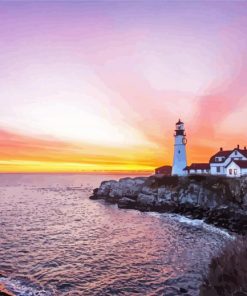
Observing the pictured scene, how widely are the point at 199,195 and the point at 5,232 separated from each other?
36.1m

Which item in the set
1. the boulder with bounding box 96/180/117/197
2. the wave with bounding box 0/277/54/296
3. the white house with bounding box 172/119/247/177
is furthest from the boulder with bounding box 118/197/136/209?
the wave with bounding box 0/277/54/296

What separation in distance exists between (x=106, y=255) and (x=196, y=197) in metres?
34.3

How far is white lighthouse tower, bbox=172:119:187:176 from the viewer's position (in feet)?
256

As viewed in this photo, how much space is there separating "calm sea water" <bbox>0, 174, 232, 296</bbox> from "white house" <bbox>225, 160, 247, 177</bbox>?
22.5 metres

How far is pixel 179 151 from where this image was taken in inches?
3083

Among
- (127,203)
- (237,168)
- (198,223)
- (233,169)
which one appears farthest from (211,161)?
(198,223)

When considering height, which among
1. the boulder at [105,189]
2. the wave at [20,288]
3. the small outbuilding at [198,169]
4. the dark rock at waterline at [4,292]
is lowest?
the wave at [20,288]

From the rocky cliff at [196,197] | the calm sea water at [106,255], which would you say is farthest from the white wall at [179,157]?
the calm sea water at [106,255]

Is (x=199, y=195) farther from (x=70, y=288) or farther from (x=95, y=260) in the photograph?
(x=70, y=288)

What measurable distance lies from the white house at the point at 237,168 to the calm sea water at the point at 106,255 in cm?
2250

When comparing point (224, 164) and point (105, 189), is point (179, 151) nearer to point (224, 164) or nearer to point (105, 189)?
point (224, 164)

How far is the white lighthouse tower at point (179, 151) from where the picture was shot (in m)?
77.9

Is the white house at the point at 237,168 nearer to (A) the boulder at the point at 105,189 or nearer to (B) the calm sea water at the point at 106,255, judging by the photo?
(B) the calm sea water at the point at 106,255

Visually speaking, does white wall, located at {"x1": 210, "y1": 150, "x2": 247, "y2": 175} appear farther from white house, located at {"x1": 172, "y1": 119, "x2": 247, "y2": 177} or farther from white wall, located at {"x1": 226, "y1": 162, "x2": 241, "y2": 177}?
white wall, located at {"x1": 226, "y1": 162, "x2": 241, "y2": 177}
